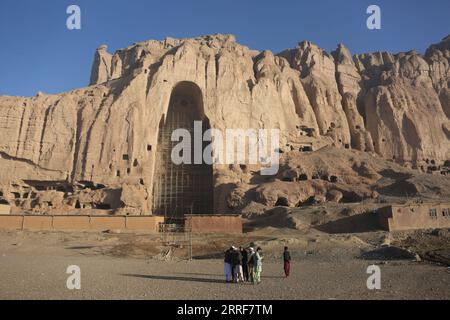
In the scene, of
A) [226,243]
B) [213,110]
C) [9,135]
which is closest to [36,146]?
[9,135]

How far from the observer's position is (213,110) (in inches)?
1772

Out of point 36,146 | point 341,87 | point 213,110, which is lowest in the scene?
point 36,146

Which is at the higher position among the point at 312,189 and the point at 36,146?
A: the point at 36,146

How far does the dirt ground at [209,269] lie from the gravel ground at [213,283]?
2 cm

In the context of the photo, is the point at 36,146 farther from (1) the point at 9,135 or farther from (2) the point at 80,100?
(2) the point at 80,100

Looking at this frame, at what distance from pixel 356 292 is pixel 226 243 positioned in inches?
636
